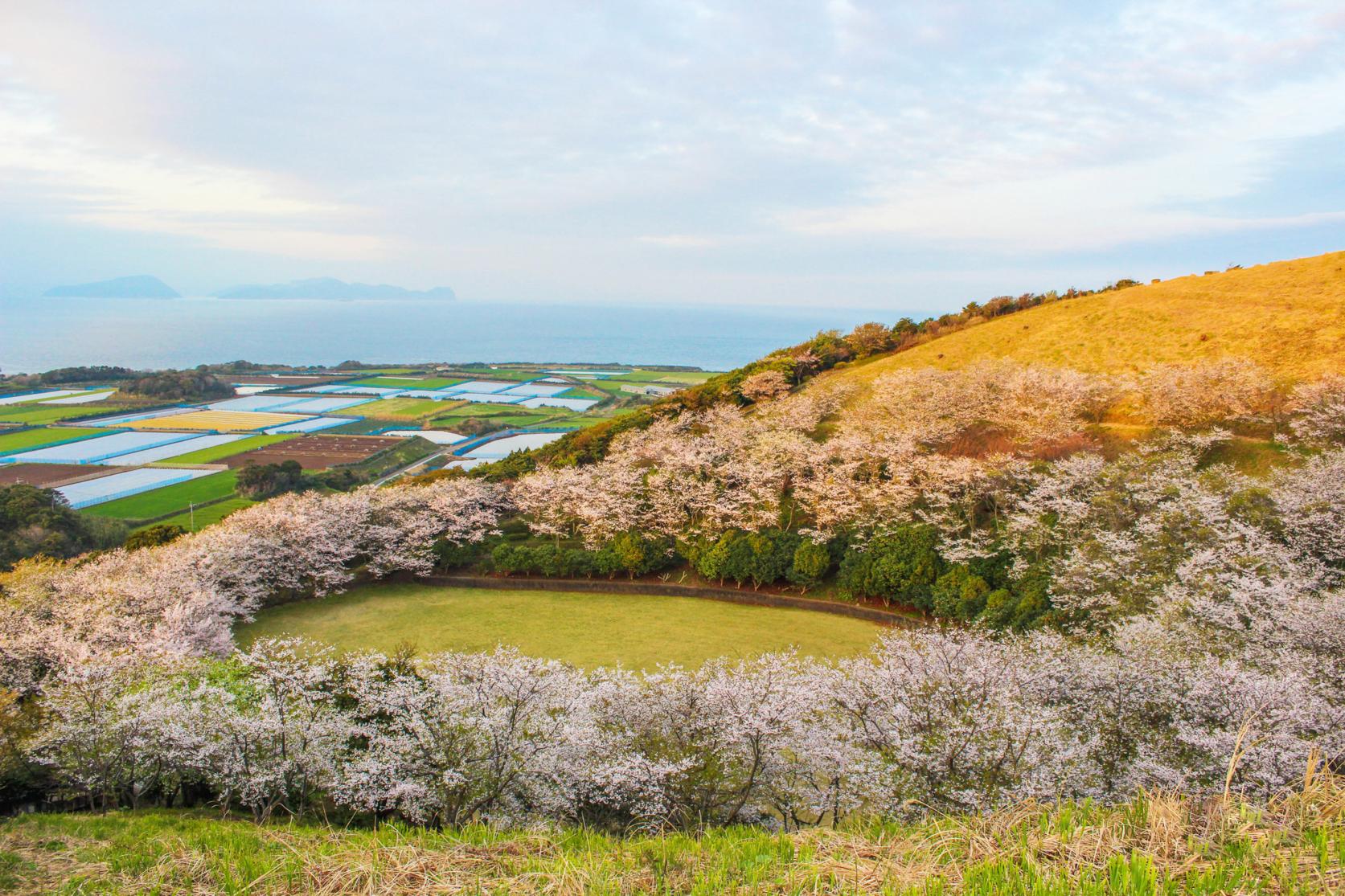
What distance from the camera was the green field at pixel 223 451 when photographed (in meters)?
62.0

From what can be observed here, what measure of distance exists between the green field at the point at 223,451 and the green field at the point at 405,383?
42464 millimetres

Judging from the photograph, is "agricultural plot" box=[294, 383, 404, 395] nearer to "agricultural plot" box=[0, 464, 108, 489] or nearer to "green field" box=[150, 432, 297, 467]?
"green field" box=[150, 432, 297, 467]

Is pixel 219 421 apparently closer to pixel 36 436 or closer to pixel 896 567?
pixel 36 436

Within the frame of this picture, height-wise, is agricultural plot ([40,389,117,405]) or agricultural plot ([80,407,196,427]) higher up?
agricultural plot ([40,389,117,405])

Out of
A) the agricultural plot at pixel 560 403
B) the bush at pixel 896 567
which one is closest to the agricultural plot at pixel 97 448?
the agricultural plot at pixel 560 403

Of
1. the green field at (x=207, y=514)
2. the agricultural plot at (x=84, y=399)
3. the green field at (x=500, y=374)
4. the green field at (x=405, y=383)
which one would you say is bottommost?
the green field at (x=207, y=514)

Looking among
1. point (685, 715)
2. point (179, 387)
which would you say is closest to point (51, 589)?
point (685, 715)

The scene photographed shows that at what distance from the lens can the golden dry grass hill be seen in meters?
36.5

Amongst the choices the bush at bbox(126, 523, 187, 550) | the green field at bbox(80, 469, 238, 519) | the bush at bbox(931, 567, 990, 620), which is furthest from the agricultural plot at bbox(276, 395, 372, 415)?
the bush at bbox(931, 567, 990, 620)

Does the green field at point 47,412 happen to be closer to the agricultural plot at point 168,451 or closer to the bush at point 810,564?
the agricultural plot at point 168,451

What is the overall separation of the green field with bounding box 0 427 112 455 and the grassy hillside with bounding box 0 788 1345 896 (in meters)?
82.0

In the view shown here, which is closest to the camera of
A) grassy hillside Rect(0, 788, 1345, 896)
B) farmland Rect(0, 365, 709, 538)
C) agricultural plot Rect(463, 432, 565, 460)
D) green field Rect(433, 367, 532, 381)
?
grassy hillside Rect(0, 788, 1345, 896)

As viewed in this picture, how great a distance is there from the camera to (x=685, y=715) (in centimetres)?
1471

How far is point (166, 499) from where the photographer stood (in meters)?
50.2
